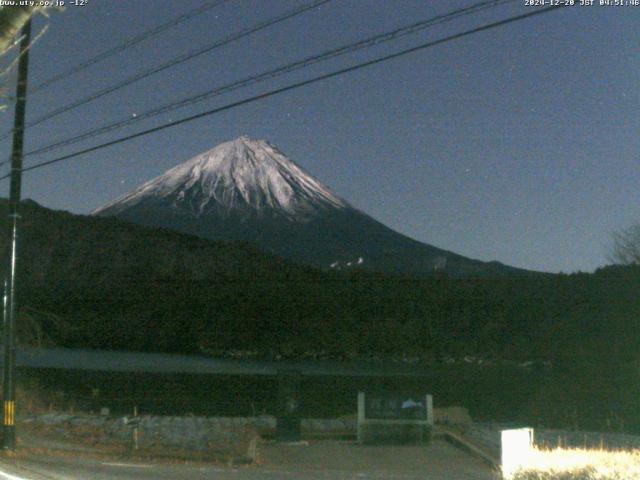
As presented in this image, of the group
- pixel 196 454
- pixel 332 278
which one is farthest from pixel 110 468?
pixel 332 278

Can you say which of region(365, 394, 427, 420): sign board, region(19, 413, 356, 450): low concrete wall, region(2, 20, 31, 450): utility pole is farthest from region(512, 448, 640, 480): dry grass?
region(19, 413, 356, 450): low concrete wall

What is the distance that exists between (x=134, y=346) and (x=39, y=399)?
16555 mm

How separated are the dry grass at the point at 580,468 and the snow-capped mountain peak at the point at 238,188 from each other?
312ft

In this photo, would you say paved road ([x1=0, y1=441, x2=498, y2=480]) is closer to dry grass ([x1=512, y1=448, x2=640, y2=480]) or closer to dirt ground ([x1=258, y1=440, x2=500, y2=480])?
dirt ground ([x1=258, y1=440, x2=500, y2=480])

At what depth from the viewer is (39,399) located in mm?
25375

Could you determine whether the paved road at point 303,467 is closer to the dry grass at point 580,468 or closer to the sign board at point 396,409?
the sign board at point 396,409

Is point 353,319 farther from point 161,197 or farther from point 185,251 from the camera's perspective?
point 161,197

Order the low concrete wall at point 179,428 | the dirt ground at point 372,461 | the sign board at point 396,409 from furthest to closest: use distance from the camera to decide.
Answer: the low concrete wall at point 179,428 < the sign board at point 396,409 < the dirt ground at point 372,461

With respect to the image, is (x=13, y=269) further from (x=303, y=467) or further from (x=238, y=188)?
(x=238, y=188)

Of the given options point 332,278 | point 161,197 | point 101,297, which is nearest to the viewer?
point 101,297

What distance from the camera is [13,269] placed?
14.4 metres

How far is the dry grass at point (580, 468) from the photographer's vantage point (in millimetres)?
8664

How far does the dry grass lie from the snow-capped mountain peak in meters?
95.2

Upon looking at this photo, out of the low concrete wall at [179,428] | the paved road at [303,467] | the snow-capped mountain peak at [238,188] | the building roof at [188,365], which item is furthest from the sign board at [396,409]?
the snow-capped mountain peak at [238,188]
